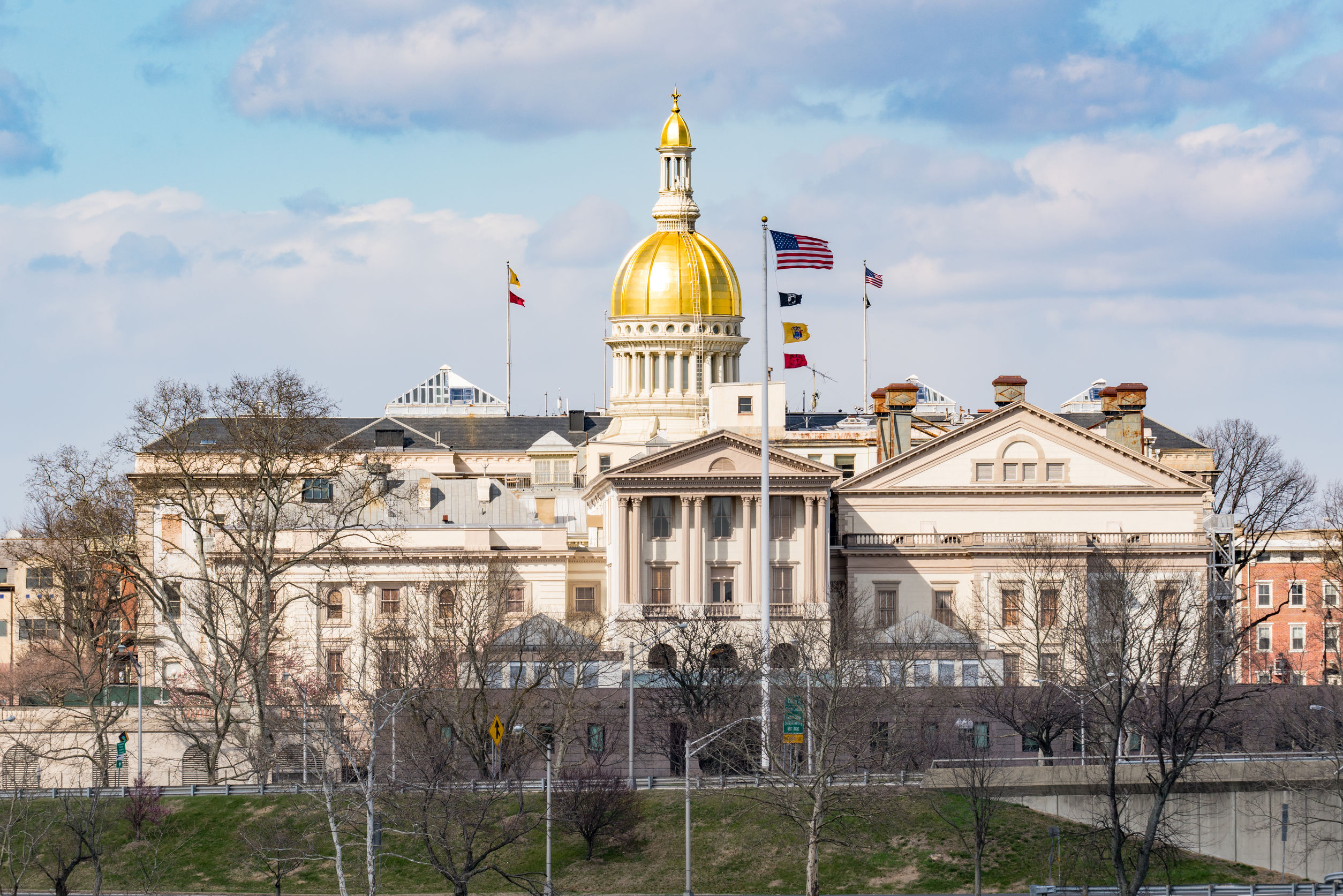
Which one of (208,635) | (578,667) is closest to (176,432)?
(208,635)

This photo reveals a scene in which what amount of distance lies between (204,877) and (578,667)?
22.0 metres

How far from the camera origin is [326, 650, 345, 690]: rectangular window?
395 feet

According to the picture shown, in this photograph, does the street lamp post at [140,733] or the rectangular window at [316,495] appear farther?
the rectangular window at [316,495]

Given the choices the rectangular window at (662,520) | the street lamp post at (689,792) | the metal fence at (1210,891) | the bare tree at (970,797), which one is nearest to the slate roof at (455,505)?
the rectangular window at (662,520)

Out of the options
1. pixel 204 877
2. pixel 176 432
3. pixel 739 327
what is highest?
pixel 739 327

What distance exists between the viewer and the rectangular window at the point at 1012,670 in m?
110

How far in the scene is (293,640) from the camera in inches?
4951

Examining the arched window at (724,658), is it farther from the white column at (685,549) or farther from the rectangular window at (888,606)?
the rectangular window at (888,606)

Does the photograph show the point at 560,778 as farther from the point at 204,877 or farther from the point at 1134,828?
the point at 1134,828

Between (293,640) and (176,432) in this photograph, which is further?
(293,640)

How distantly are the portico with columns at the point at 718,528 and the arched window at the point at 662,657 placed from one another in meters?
7.92

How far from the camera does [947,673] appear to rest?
111500 millimetres

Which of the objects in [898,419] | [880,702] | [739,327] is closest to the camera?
[880,702]

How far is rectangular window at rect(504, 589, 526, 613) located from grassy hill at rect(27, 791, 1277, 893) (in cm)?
3547
